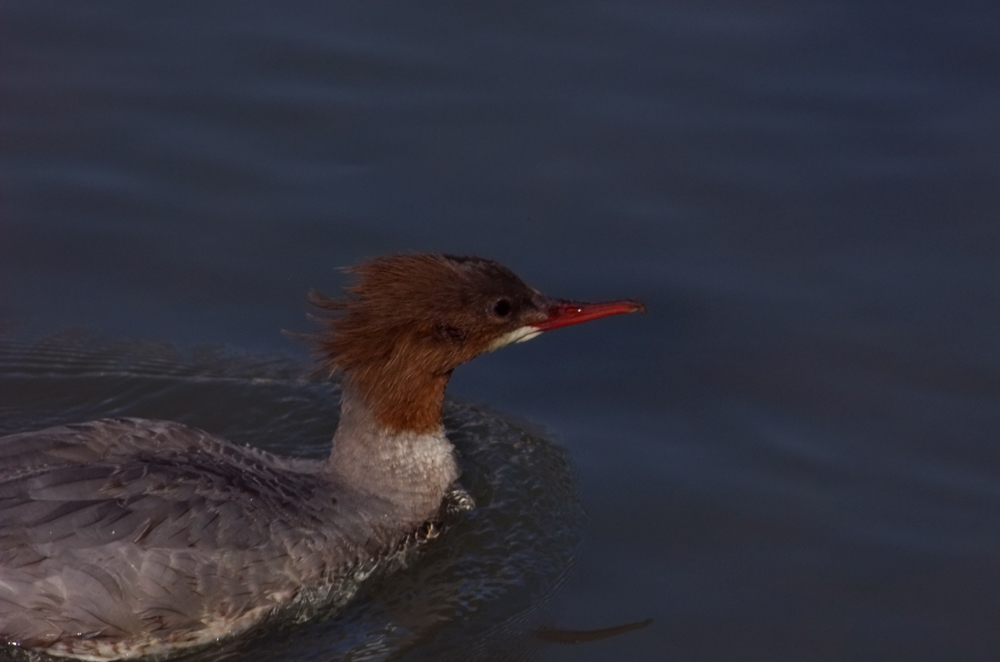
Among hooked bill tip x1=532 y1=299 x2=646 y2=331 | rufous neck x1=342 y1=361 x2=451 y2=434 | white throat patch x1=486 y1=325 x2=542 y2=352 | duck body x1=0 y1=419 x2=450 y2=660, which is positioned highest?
hooked bill tip x1=532 y1=299 x2=646 y2=331

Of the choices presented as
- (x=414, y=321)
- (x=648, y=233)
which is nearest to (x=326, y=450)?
(x=414, y=321)

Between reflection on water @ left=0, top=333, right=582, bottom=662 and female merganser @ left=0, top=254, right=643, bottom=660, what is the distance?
0.21 metres

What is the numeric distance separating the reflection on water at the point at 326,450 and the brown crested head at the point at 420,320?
70cm

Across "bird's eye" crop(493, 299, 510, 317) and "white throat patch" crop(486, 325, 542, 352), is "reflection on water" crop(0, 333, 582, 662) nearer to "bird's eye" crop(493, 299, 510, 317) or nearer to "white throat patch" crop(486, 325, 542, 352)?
"white throat patch" crop(486, 325, 542, 352)

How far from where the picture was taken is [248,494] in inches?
244

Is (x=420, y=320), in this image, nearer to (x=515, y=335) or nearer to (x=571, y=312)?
(x=515, y=335)

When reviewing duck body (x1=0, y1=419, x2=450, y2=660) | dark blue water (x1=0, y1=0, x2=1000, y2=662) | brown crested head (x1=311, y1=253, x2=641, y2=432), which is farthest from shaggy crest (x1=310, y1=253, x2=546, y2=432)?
dark blue water (x1=0, y1=0, x2=1000, y2=662)

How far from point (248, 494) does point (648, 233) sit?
3.18 metres

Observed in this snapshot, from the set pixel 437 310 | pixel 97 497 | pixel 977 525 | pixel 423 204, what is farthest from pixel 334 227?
pixel 977 525

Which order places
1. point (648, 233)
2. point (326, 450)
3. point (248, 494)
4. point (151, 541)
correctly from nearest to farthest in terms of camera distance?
point (151, 541) < point (248, 494) < point (326, 450) < point (648, 233)

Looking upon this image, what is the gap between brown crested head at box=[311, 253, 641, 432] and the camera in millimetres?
6504

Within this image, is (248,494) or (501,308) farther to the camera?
(501,308)

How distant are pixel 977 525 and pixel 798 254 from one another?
7.10 feet

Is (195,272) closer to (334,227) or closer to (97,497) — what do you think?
(334,227)
